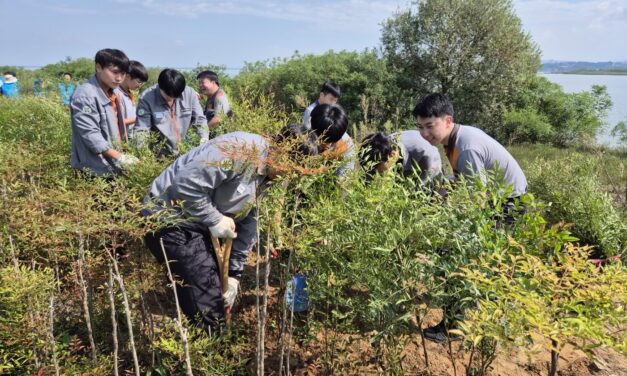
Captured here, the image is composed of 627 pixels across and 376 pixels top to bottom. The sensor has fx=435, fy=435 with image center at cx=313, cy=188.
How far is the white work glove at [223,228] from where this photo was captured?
220 centimetres

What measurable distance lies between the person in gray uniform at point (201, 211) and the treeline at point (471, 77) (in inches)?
372

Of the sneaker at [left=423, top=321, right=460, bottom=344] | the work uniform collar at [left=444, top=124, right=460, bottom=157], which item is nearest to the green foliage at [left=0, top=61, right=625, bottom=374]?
the sneaker at [left=423, top=321, right=460, bottom=344]

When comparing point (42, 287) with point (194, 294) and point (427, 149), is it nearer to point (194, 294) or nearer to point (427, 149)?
point (194, 294)

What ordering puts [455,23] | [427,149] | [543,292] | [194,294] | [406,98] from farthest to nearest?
[406,98] < [455,23] < [427,149] < [194,294] < [543,292]

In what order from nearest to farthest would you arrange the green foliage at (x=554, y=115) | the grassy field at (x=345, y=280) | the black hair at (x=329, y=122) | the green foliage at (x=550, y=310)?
the green foliage at (x=550, y=310)
the grassy field at (x=345, y=280)
the black hair at (x=329, y=122)
the green foliage at (x=554, y=115)

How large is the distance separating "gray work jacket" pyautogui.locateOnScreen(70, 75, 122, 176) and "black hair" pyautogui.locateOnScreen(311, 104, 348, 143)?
1.51 metres

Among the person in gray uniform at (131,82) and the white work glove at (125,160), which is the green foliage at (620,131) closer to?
the person in gray uniform at (131,82)

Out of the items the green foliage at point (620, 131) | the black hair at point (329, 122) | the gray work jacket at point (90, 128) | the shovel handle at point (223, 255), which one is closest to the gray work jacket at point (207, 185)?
the shovel handle at point (223, 255)

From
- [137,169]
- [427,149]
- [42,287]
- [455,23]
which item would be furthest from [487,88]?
[42,287]

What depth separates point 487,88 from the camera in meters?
12.3

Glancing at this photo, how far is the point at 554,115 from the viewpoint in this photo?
12.3 meters

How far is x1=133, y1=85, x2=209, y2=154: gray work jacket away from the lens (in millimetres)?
3562

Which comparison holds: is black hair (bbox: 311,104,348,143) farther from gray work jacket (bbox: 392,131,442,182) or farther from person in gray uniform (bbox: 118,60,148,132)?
person in gray uniform (bbox: 118,60,148,132)

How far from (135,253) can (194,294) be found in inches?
15.8
